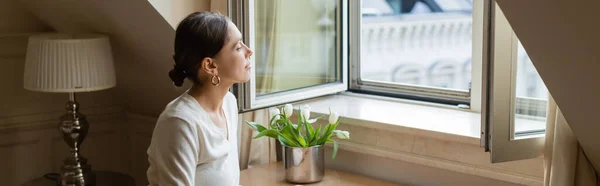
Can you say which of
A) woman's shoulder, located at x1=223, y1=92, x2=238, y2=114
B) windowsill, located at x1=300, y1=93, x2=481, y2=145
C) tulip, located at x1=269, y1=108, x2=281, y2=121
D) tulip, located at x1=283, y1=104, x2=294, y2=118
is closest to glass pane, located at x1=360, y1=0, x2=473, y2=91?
windowsill, located at x1=300, y1=93, x2=481, y2=145

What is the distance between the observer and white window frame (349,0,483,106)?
2885 millimetres

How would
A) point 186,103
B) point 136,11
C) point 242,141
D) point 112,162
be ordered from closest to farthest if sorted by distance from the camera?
point 186,103, point 136,11, point 242,141, point 112,162

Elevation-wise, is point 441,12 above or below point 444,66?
above

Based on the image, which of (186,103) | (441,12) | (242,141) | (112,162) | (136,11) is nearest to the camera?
(186,103)

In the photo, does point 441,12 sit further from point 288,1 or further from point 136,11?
point 136,11

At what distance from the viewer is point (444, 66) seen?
3.15 metres

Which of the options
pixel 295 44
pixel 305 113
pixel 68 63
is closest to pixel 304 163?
pixel 305 113

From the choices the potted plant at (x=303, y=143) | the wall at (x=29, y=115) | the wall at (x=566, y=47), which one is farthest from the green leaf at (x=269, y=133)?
the wall at (x=29, y=115)

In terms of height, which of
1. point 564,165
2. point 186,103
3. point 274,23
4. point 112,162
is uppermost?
point 274,23

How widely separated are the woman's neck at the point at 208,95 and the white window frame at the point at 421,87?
1079mm

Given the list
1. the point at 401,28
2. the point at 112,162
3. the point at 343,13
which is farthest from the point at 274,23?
the point at 112,162

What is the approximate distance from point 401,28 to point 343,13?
0.31 meters

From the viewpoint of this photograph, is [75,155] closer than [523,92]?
No

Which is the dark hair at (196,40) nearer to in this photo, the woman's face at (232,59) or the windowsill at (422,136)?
the woman's face at (232,59)
